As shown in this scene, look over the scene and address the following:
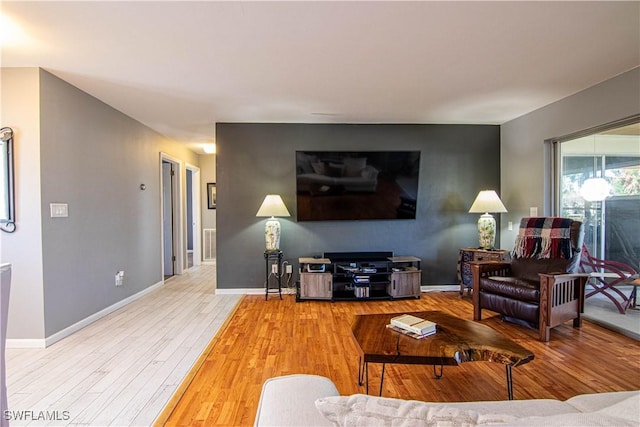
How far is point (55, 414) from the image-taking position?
1879 millimetres

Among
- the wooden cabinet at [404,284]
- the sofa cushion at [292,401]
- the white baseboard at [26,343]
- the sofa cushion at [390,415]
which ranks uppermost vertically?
the sofa cushion at [390,415]

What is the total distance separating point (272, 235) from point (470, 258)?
105 inches

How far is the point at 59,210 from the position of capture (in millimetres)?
2973

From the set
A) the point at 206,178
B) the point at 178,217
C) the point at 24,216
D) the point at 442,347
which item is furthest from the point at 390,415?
the point at 206,178

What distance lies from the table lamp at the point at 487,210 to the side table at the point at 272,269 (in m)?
2.72

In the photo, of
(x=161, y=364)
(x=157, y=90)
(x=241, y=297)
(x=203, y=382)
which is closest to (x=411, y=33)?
(x=157, y=90)

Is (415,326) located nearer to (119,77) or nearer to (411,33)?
(411,33)

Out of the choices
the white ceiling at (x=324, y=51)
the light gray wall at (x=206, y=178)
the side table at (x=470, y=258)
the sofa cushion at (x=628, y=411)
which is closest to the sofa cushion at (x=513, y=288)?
the side table at (x=470, y=258)

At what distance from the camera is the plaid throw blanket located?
3.33 m

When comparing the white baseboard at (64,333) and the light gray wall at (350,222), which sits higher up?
the light gray wall at (350,222)

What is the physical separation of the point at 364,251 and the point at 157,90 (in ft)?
10.6

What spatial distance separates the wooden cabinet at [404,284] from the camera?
4.24 m

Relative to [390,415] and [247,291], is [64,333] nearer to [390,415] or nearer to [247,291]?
[247,291]

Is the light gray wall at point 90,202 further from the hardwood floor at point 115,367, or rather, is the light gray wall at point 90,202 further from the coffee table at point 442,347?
the coffee table at point 442,347
